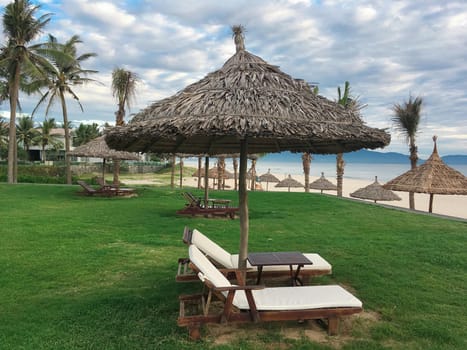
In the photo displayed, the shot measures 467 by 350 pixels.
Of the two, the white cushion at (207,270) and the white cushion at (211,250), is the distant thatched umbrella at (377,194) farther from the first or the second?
the white cushion at (207,270)

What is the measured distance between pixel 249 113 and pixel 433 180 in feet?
38.0

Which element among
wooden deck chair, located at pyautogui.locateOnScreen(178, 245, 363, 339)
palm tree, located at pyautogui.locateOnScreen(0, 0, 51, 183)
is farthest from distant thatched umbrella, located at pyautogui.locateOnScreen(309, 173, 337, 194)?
wooden deck chair, located at pyautogui.locateOnScreen(178, 245, 363, 339)

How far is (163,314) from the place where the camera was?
13.2ft

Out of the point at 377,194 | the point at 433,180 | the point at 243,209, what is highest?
the point at 433,180

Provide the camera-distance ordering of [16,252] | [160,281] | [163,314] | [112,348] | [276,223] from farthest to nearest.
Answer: [276,223]
[16,252]
[160,281]
[163,314]
[112,348]

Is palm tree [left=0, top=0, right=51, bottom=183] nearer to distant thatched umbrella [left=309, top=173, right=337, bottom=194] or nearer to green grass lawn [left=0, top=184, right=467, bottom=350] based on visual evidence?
green grass lawn [left=0, top=184, right=467, bottom=350]

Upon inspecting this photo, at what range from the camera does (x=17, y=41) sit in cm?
1912

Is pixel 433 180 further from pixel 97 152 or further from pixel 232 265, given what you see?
pixel 97 152

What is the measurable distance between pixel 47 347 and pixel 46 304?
1060 millimetres

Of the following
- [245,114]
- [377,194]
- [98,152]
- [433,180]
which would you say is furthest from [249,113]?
[377,194]

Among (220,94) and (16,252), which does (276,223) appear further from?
(220,94)

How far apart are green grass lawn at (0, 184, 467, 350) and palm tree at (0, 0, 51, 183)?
1019cm

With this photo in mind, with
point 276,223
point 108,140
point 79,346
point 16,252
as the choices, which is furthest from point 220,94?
point 276,223

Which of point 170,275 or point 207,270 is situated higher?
point 207,270
